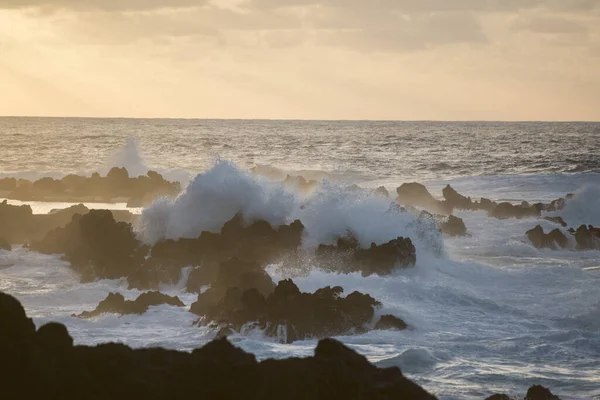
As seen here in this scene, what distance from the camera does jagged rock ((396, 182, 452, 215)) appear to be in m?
37.2

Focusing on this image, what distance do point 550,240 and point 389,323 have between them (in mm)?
13663

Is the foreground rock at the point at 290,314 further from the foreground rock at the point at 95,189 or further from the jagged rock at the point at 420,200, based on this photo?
the foreground rock at the point at 95,189

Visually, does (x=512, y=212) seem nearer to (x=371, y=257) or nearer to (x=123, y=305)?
(x=371, y=257)

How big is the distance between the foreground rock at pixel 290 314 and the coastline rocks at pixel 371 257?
4.91 m

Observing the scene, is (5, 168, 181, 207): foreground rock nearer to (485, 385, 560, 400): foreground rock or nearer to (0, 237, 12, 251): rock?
(0, 237, 12, 251): rock

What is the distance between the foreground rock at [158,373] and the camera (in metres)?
8.37

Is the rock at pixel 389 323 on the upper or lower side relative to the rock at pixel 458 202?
lower

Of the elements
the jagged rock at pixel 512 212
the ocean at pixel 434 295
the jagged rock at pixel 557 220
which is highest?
the jagged rock at pixel 512 212

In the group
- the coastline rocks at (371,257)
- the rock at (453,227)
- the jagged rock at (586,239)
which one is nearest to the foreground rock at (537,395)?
the coastline rocks at (371,257)

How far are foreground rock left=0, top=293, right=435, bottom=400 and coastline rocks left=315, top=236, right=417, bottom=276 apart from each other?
39.1 ft

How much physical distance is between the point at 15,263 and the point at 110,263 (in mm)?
2854

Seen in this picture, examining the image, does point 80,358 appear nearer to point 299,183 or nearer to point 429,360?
point 429,360

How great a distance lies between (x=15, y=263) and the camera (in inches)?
880

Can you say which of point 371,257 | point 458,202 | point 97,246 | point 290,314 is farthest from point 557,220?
point 290,314
